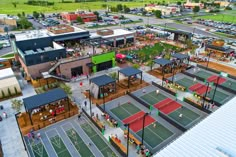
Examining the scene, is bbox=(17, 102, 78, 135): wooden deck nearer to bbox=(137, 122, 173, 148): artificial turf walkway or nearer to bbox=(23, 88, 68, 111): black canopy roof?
bbox=(23, 88, 68, 111): black canopy roof

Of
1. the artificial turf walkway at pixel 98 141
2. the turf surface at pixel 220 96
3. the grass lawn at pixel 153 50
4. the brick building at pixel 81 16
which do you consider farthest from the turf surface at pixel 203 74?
the brick building at pixel 81 16

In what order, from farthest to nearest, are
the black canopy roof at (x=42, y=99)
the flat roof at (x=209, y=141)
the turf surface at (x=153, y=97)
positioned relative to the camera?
the turf surface at (x=153, y=97)
the black canopy roof at (x=42, y=99)
the flat roof at (x=209, y=141)

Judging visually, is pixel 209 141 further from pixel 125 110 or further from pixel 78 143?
pixel 125 110

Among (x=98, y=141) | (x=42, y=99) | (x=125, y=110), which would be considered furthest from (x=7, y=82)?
(x=125, y=110)

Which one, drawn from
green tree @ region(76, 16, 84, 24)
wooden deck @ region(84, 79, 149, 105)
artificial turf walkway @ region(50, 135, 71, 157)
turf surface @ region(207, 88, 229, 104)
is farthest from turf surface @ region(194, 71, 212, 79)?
green tree @ region(76, 16, 84, 24)

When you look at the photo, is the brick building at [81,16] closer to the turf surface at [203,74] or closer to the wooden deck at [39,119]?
the turf surface at [203,74]

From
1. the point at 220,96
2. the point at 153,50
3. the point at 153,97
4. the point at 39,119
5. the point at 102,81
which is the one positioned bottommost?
the point at 39,119
